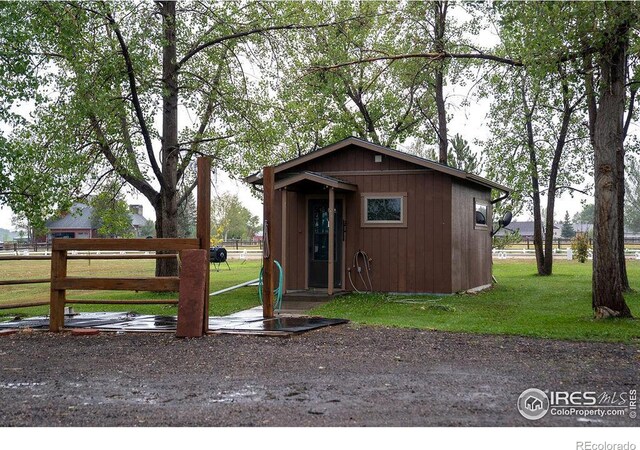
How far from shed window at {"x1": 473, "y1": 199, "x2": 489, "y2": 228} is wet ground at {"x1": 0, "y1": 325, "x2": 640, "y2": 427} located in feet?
29.0

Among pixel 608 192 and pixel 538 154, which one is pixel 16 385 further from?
pixel 538 154

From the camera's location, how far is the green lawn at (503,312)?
9742 mm

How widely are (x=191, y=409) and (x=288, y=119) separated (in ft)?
47.5

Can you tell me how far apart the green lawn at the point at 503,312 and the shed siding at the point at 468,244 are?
1.60 feet

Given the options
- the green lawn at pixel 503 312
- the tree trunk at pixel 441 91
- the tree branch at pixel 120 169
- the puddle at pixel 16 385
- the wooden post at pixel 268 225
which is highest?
the tree trunk at pixel 441 91

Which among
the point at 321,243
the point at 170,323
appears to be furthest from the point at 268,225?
the point at 321,243

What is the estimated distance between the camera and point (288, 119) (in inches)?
761

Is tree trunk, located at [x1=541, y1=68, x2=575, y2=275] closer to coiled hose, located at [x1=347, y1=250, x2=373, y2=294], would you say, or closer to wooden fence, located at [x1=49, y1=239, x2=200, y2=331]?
coiled hose, located at [x1=347, y1=250, x2=373, y2=294]

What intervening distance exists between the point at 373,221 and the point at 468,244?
2.56 m


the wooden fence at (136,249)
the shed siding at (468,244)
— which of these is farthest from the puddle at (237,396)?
the shed siding at (468,244)

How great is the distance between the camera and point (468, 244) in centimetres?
1700

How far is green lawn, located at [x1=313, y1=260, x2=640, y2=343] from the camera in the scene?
974cm

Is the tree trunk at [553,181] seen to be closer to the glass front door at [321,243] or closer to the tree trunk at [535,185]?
the tree trunk at [535,185]

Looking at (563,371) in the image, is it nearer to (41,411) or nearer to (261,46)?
(41,411)
